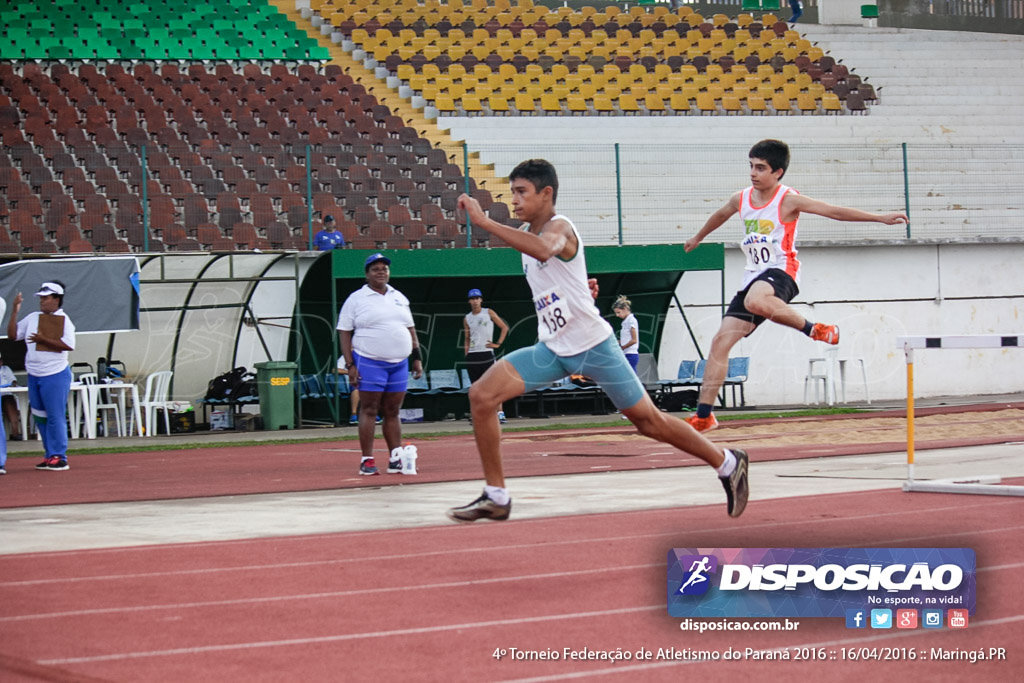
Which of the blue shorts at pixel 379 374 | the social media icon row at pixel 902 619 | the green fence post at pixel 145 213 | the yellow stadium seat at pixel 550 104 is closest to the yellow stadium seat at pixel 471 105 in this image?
the yellow stadium seat at pixel 550 104

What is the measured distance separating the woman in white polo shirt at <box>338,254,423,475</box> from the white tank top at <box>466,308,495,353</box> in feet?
25.3

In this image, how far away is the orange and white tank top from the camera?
8078 millimetres

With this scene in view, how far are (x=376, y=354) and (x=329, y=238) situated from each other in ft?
30.6

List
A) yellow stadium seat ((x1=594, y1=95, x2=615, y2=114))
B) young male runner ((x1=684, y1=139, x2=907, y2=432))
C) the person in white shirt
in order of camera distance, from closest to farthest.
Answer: young male runner ((x1=684, y1=139, x2=907, y2=432)) < the person in white shirt < yellow stadium seat ((x1=594, y1=95, x2=615, y2=114))

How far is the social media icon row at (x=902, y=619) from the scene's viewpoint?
422cm

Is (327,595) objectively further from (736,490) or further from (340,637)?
(736,490)

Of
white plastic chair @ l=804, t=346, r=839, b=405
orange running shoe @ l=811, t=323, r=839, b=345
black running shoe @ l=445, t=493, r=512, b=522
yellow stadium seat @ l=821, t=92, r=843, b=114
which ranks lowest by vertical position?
white plastic chair @ l=804, t=346, r=839, b=405

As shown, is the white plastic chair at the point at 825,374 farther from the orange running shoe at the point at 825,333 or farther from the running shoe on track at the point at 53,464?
the orange running shoe at the point at 825,333

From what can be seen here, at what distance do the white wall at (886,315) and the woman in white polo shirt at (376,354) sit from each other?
1307 cm

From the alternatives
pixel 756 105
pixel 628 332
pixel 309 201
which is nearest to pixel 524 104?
pixel 756 105

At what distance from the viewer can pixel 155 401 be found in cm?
1947

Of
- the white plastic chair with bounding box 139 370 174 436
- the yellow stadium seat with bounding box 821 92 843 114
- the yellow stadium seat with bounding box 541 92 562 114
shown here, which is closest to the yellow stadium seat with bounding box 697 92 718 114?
the yellow stadium seat with bounding box 821 92 843 114

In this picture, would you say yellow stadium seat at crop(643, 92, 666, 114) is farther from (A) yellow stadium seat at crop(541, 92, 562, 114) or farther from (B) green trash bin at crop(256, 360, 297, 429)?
(B) green trash bin at crop(256, 360, 297, 429)

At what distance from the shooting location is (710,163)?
25.3 meters
